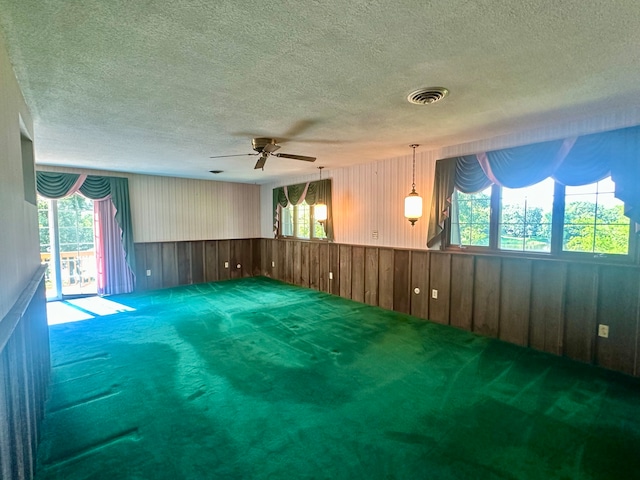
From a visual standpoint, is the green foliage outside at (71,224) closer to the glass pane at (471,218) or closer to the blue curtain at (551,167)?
the blue curtain at (551,167)

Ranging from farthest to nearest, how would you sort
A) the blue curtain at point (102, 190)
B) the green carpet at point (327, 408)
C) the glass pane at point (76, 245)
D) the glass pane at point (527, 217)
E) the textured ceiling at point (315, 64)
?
the glass pane at point (76, 245)
the blue curtain at point (102, 190)
the glass pane at point (527, 217)
the green carpet at point (327, 408)
the textured ceiling at point (315, 64)

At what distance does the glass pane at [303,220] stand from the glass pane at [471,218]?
3.40m

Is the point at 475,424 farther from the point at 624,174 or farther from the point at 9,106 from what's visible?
the point at 9,106

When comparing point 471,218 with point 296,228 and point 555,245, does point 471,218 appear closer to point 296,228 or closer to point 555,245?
point 555,245

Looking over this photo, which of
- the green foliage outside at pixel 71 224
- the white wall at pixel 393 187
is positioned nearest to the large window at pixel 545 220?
the white wall at pixel 393 187

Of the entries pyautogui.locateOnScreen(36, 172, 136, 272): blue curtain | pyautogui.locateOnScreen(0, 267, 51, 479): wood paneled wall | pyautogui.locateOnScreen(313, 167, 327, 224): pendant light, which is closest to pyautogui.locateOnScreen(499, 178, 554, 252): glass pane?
pyautogui.locateOnScreen(313, 167, 327, 224): pendant light

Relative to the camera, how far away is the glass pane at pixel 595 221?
3053 mm

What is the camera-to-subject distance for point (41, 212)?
5590mm

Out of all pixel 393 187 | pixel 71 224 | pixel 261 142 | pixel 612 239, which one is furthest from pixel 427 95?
pixel 71 224

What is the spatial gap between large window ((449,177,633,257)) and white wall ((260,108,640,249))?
51 cm

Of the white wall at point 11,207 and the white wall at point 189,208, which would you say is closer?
the white wall at point 11,207

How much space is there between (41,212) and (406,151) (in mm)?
6534

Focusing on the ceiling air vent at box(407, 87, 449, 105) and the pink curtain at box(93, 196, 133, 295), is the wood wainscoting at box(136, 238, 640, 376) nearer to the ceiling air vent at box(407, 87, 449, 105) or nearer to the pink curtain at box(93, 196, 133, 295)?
the pink curtain at box(93, 196, 133, 295)

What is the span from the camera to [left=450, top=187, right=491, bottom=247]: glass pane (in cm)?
402
